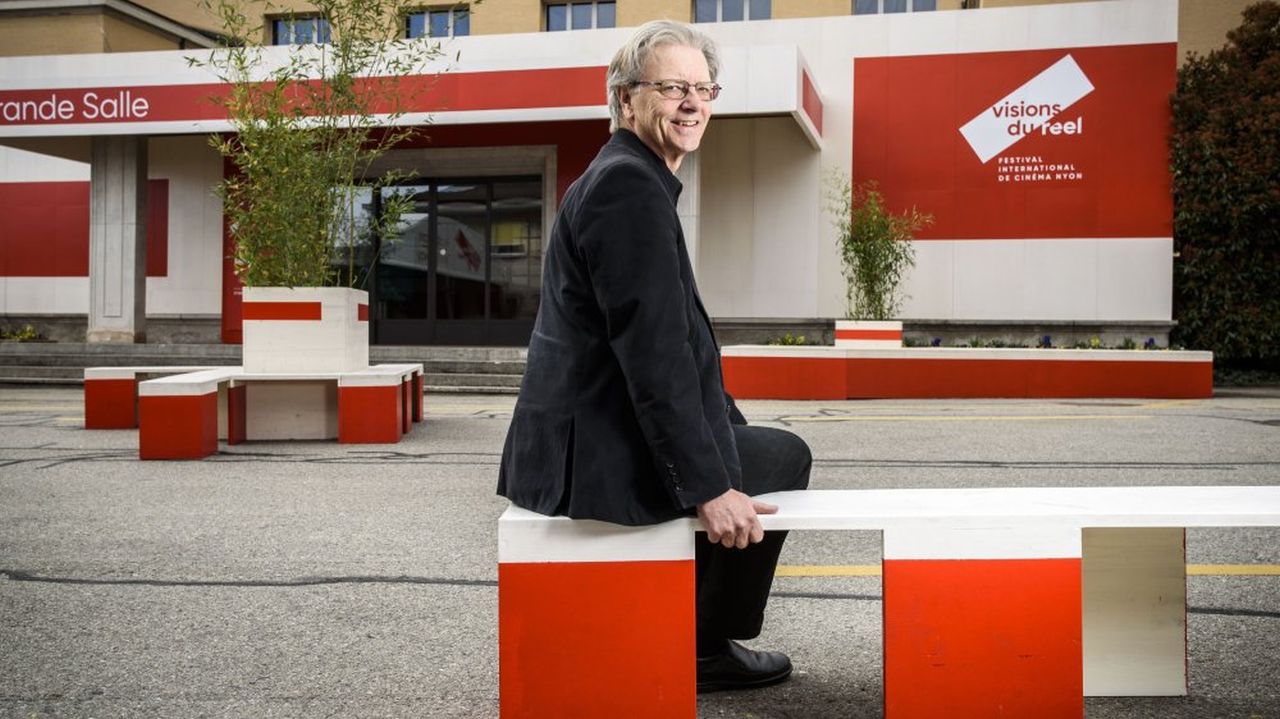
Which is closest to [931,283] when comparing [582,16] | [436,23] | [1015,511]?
[582,16]

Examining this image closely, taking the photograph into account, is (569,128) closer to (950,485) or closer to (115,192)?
(115,192)

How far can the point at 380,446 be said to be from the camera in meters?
8.55

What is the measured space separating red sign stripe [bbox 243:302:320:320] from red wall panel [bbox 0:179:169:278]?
1624cm

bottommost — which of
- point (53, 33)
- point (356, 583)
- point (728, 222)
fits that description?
point (356, 583)

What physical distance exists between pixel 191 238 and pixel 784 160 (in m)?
11.5

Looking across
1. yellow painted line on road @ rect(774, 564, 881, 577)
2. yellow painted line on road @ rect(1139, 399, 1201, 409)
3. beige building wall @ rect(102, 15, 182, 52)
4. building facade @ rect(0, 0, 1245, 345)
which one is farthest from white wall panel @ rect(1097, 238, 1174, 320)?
beige building wall @ rect(102, 15, 182, 52)

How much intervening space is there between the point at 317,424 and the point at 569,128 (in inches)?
465

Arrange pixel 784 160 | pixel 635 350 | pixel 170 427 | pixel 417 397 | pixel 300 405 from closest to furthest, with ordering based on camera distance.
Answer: pixel 635 350
pixel 170 427
pixel 300 405
pixel 417 397
pixel 784 160

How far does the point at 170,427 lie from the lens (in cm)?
779

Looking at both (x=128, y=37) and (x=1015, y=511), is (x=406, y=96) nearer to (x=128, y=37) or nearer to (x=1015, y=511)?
(x=128, y=37)

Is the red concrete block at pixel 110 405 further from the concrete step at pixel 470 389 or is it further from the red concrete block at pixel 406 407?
the concrete step at pixel 470 389

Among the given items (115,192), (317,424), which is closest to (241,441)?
(317,424)

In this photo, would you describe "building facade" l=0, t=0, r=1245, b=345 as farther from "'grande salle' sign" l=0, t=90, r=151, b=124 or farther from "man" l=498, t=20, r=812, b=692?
"man" l=498, t=20, r=812, b=692

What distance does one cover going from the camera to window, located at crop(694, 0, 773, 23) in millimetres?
23172
